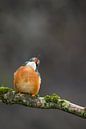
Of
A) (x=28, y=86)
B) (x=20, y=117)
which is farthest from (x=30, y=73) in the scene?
(x=20, y=117)

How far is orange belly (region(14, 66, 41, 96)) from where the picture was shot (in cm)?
346

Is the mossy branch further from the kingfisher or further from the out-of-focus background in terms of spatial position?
the out-of-focus background

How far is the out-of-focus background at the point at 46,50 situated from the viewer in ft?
31.0

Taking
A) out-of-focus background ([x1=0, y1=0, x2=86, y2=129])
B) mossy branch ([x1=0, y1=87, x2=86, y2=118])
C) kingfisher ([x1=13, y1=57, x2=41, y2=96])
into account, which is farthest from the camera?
out-of-focus background ([x1=0, y1=0, x2=86, y2=129])

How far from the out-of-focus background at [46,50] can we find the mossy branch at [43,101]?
18.1ft

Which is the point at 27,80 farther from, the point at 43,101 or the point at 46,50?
the point at 46,50

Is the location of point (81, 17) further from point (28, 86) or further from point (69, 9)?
point (28, 86)

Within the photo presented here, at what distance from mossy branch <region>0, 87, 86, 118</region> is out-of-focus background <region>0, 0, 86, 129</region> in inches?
217

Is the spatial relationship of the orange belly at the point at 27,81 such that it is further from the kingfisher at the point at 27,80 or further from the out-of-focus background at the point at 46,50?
the out-of-focus background at the point at 46,50

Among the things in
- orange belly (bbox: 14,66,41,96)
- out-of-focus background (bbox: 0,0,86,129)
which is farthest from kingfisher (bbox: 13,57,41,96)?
out-of-focus background (bbox: 0,0,86,129)

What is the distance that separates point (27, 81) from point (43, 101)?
158mm

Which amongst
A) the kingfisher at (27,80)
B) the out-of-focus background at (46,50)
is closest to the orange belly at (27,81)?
the kingfisher at (27,80)

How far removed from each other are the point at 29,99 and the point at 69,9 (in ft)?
24.0

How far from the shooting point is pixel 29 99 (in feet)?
11.2
